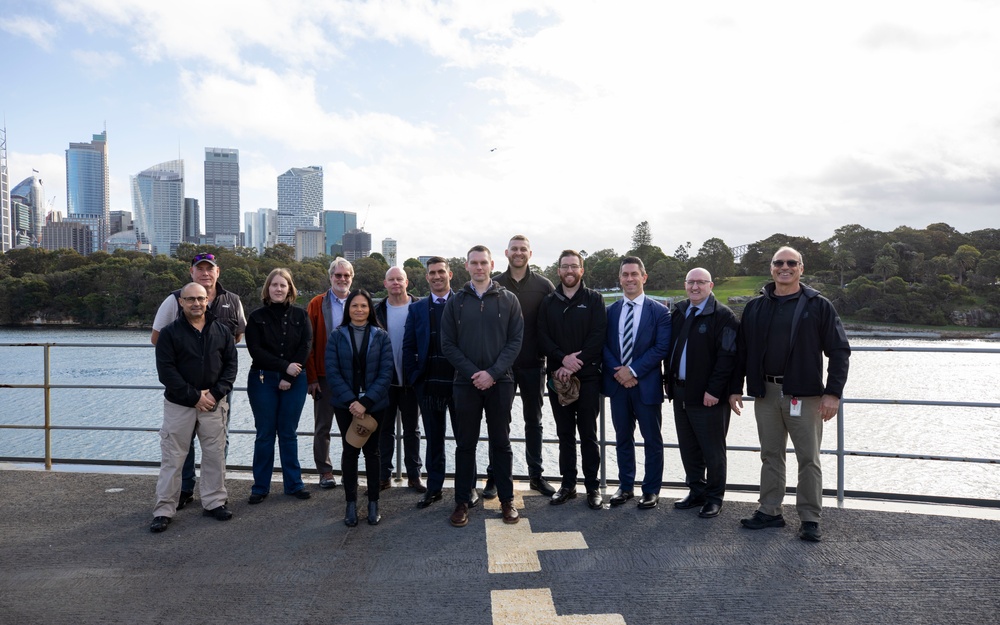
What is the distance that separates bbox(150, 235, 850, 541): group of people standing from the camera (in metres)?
3.97

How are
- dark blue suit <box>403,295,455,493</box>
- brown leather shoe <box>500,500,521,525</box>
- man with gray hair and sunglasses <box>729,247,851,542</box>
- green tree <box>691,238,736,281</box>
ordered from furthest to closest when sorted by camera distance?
1. green tree <box>691,238,736,281</box>
2. dark blue suit <box>403,295,455,493</box>
3. brown leather shoe <box>500,500,521,525</box>
4. man with gray hair and sunglasses <box>729,247,851,542</box>

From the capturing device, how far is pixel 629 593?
3064 mm

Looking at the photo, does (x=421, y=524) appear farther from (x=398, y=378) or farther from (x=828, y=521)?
(x=828, y=521)

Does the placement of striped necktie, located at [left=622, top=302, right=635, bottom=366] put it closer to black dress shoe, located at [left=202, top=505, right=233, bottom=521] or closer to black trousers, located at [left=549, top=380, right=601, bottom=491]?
black trousers, located at [left=549, top=380, right=601, bottom=491]

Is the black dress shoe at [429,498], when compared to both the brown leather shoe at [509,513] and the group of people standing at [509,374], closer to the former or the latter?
the group of people standing at [509,374]

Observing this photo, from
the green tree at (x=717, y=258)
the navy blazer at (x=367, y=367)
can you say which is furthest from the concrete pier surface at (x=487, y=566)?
the green tree at (x=717, y=258)

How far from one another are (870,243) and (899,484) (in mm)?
54636

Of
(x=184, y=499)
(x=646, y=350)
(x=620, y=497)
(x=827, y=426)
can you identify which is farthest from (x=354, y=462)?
(x=827, y=426)

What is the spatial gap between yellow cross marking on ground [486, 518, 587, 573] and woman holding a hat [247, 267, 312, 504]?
1.64m

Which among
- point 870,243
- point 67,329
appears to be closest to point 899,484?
point 870,243

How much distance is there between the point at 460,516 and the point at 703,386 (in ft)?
6.13

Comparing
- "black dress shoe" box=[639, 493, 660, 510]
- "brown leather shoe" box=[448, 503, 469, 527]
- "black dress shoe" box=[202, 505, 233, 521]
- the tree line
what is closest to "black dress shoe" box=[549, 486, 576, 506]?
"black dress shoe" box=[639, 493, 660, 510]

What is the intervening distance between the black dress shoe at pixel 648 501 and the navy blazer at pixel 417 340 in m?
1.82

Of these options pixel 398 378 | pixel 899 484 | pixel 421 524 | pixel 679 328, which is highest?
pixel 679 328
